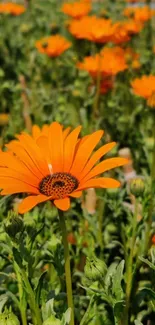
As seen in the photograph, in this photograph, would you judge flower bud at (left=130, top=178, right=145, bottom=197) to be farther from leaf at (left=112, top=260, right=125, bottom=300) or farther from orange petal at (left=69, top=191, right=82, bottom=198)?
orange petal at (left=69, top=191, right=82, bottom=198)

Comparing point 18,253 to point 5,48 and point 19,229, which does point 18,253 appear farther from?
point 5,48

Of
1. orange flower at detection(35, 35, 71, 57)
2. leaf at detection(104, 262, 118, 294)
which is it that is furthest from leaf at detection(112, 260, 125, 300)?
orange flower at detection(35, 35, 71, 57)

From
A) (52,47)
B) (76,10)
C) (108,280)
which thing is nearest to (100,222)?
(108,280)

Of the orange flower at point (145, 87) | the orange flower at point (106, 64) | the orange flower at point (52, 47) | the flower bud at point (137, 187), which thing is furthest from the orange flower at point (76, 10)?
the flower bud at point (137, 187)

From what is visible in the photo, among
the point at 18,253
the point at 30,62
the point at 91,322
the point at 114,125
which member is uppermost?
the point at 30,62

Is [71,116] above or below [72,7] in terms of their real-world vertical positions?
below

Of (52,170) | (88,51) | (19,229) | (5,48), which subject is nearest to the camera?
(19,229)

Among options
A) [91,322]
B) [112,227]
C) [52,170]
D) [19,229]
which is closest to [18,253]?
[19,229]
